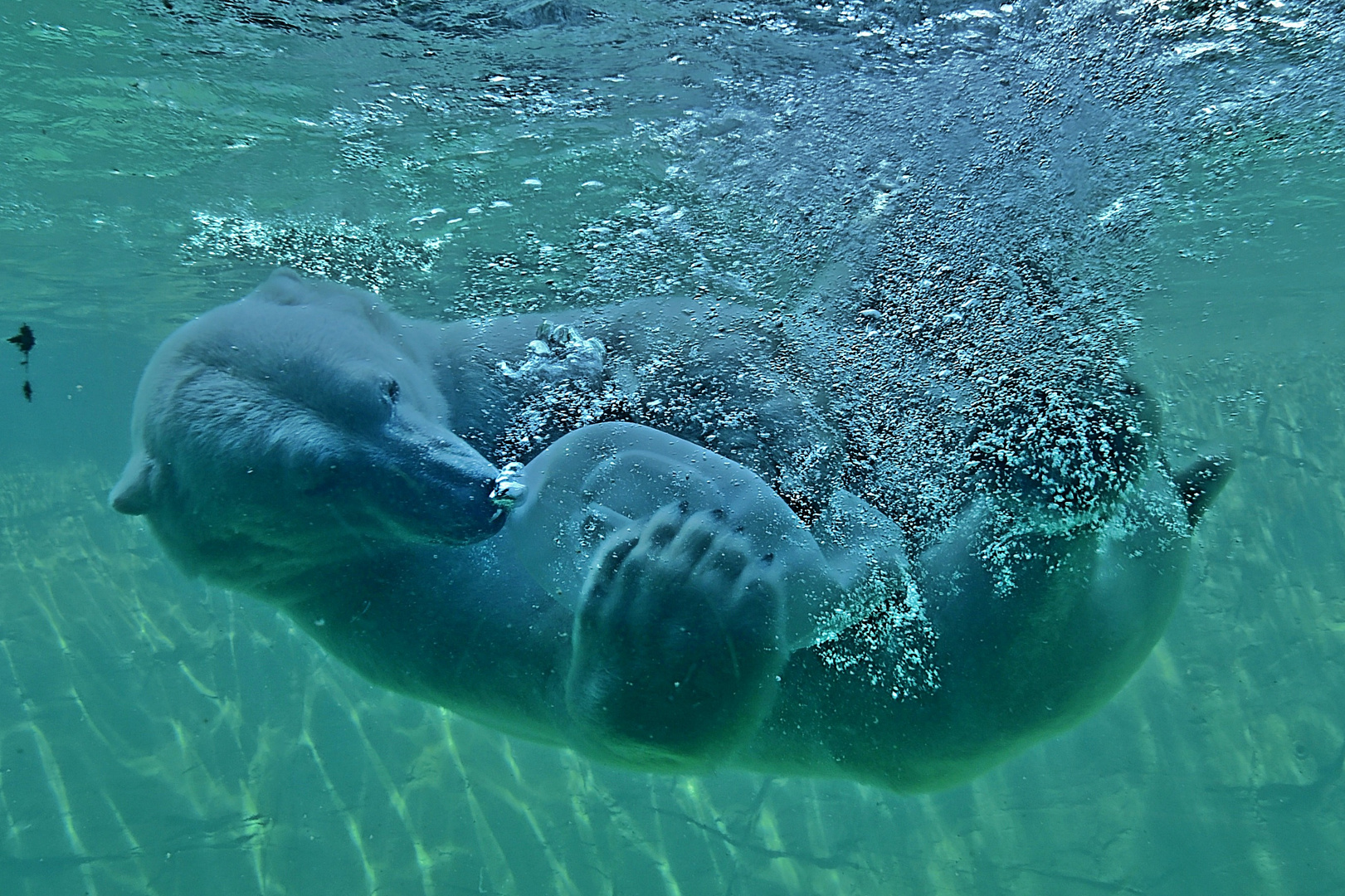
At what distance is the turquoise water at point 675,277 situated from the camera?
270 centimetres

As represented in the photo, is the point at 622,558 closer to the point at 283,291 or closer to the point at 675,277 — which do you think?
the point at 283,291

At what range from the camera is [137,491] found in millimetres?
2035

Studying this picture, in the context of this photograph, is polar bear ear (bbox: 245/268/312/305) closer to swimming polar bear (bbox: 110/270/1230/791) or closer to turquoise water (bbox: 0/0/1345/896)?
swimming polar bear (bbox: 110/270/1230/791)

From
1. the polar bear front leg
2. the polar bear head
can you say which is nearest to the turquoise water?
the polar bear head

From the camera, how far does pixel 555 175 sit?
3619 millimetres

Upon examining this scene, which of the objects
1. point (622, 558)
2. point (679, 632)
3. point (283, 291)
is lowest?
point (679, 632)

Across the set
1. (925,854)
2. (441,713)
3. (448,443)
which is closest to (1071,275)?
(448,443)

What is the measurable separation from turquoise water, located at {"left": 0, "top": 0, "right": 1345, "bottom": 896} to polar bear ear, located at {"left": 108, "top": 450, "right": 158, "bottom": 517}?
20.2 inches

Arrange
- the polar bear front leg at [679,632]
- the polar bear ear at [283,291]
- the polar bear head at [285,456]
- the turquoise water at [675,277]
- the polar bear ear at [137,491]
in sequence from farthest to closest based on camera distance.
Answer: the turquoise water at [675,277] → the polar bear ear at [283,291] → the polar bear ear at [137,491] → the polar bear head at [285,456] → the polar bear front leg at [679,632]

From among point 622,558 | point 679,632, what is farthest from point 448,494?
point 679,632

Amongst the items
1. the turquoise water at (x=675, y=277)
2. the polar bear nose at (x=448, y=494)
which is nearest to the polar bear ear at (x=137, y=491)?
the turquoise water at (x=675, y=277)

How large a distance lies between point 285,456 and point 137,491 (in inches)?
17.5

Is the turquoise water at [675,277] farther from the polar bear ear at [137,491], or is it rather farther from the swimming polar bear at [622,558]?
the swimming polar bear at [622,558]

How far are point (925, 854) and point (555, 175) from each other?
6.46 m
